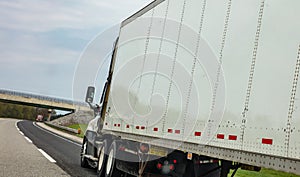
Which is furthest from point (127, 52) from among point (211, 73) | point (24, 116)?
point (24, 116)

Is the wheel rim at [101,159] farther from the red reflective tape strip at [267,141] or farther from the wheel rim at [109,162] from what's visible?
the red reflective tape strip at [267,141]

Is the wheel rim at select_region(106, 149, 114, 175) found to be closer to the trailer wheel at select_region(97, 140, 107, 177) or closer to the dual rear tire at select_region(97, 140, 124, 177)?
the dual rear tire at select_region(97, 140, 124, 177)

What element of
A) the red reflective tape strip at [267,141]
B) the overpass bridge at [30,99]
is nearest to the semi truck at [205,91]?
the red reflective tape strip at [267,141]

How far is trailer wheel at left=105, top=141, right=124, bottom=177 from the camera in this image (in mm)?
10344

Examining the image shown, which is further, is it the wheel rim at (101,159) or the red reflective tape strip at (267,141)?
the wheel rim at (101,159)

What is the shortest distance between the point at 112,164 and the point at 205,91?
4.57m

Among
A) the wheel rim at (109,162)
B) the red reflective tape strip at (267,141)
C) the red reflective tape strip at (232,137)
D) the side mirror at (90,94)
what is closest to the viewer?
the red reflective tape strip at (267,141)

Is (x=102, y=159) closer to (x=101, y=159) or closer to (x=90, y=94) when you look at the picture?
(x=101, y=159)

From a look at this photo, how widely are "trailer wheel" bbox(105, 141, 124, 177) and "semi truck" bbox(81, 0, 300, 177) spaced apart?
2 centimetres

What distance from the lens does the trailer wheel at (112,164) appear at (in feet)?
33.9

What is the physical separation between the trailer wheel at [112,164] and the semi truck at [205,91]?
0.08ft

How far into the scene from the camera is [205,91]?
6.62 m

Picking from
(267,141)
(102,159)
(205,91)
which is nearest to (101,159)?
(102,159)

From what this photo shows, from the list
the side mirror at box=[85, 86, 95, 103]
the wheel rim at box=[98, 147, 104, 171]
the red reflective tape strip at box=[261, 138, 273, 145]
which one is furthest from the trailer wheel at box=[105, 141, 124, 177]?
the red reflective tape strip at box=[261, 138, 273, 145]
